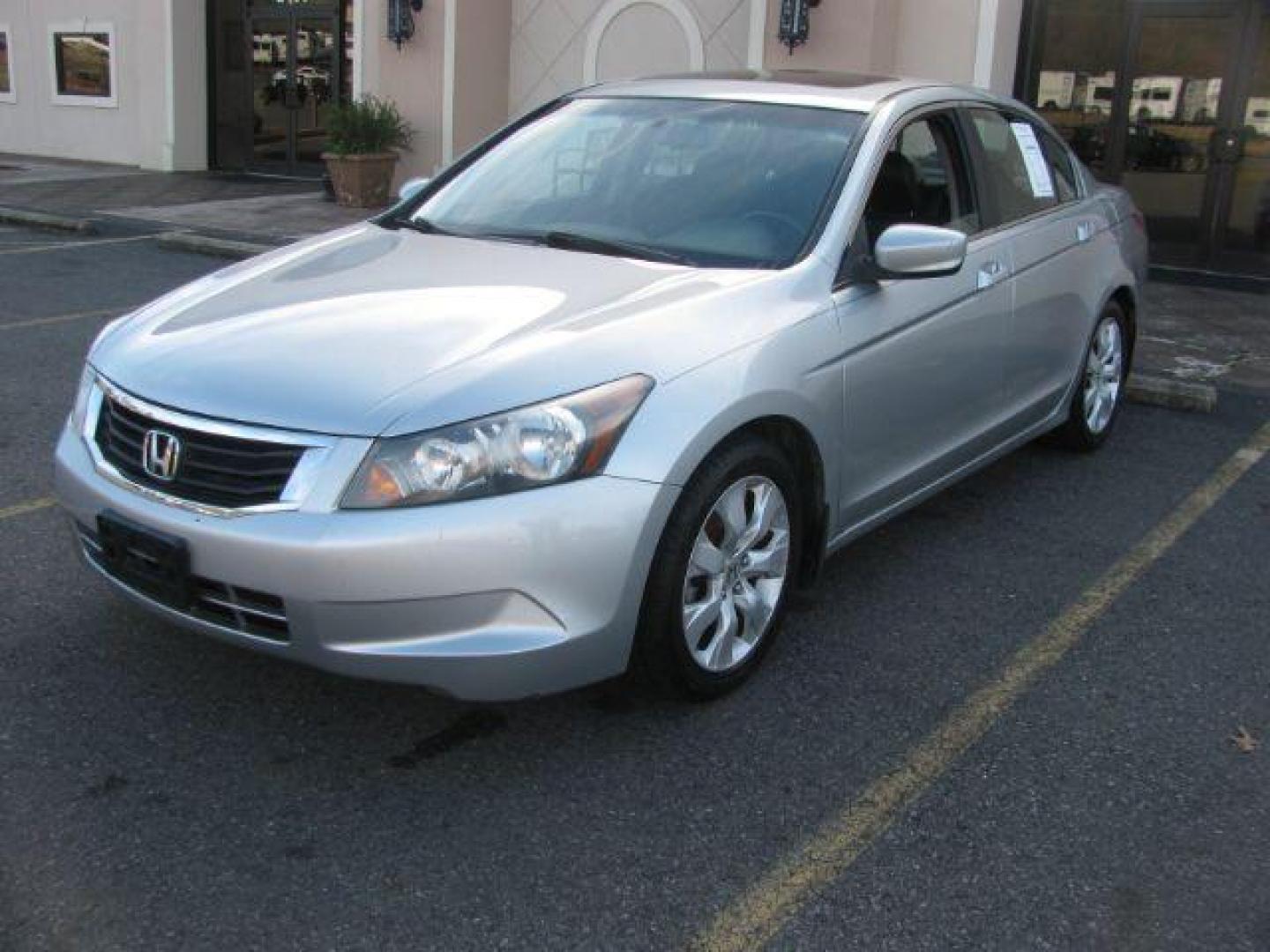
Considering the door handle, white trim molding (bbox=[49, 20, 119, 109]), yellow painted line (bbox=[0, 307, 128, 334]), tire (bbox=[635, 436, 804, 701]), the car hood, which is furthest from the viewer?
white trim molding (bbox=[49, 20, 119, 109])

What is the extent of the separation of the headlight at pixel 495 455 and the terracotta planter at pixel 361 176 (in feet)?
38.6

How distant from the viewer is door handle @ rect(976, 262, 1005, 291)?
454cm

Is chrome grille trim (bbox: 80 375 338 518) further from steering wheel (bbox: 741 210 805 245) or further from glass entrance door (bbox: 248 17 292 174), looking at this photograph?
glass entrance door (bbox: 248 17 292 174)

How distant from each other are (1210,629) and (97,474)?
332cm

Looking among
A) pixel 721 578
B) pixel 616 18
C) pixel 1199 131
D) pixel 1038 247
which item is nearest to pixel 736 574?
pixel 721 578

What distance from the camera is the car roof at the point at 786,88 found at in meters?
4.40

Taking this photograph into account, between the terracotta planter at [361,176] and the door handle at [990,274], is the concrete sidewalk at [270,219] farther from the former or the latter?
the door handle at [990,274]

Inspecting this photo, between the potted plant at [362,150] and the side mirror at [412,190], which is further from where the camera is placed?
the potted plant at [362,150]

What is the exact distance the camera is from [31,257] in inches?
432

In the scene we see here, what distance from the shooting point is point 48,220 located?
12789 millimetres

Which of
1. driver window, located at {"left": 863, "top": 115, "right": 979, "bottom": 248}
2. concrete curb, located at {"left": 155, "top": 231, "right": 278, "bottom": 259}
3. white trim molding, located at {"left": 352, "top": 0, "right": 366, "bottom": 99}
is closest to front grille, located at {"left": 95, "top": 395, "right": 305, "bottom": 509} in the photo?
driver window, located at {"left": 863, "top": 115, "right": 979, "bottom": 248}

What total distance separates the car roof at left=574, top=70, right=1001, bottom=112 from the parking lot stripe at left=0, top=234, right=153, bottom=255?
805cm

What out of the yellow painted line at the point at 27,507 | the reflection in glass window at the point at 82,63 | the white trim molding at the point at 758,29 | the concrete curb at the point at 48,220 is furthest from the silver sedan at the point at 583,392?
the reflection in glass window at the point at 82,63

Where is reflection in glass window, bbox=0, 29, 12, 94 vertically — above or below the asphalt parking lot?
above
